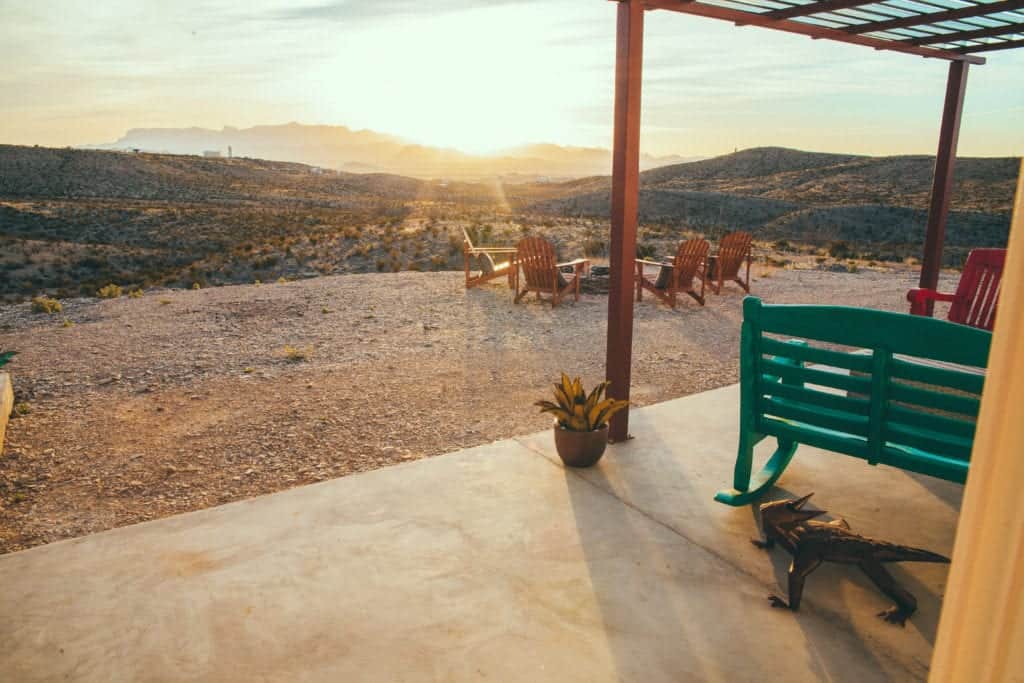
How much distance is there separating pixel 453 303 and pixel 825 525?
7.35 metres

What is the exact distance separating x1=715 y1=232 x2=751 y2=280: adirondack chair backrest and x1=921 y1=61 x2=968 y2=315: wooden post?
12.8ft

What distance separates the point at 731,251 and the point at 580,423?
722cm

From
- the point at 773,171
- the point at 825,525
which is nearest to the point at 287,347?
the point at 825,525

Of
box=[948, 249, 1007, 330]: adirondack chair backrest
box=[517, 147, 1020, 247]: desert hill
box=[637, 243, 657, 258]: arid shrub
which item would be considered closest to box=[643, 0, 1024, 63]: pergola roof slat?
box=[948, 249, 1007, 330]: adirondack chair backrest

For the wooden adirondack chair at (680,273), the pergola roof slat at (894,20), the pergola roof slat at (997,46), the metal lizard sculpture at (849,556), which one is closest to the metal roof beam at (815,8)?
the pergola roof slat at (894,20)

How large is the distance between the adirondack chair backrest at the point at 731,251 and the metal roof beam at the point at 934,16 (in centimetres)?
503

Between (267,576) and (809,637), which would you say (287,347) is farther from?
(809,637)

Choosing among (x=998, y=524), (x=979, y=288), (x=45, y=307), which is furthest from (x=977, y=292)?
(x=45, y=307)

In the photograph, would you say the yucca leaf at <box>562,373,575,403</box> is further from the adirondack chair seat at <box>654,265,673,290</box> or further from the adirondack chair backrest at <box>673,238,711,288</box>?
the adirondack chair seat at <box>654,265,673,290</box>

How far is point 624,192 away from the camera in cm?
349

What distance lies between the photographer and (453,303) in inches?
373

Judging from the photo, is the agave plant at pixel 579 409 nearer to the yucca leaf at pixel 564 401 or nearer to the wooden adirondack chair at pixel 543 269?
the yucca leaf at pixel 564 401

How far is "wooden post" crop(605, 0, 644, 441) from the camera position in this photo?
10.9ft

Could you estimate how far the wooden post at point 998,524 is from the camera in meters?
0.58
